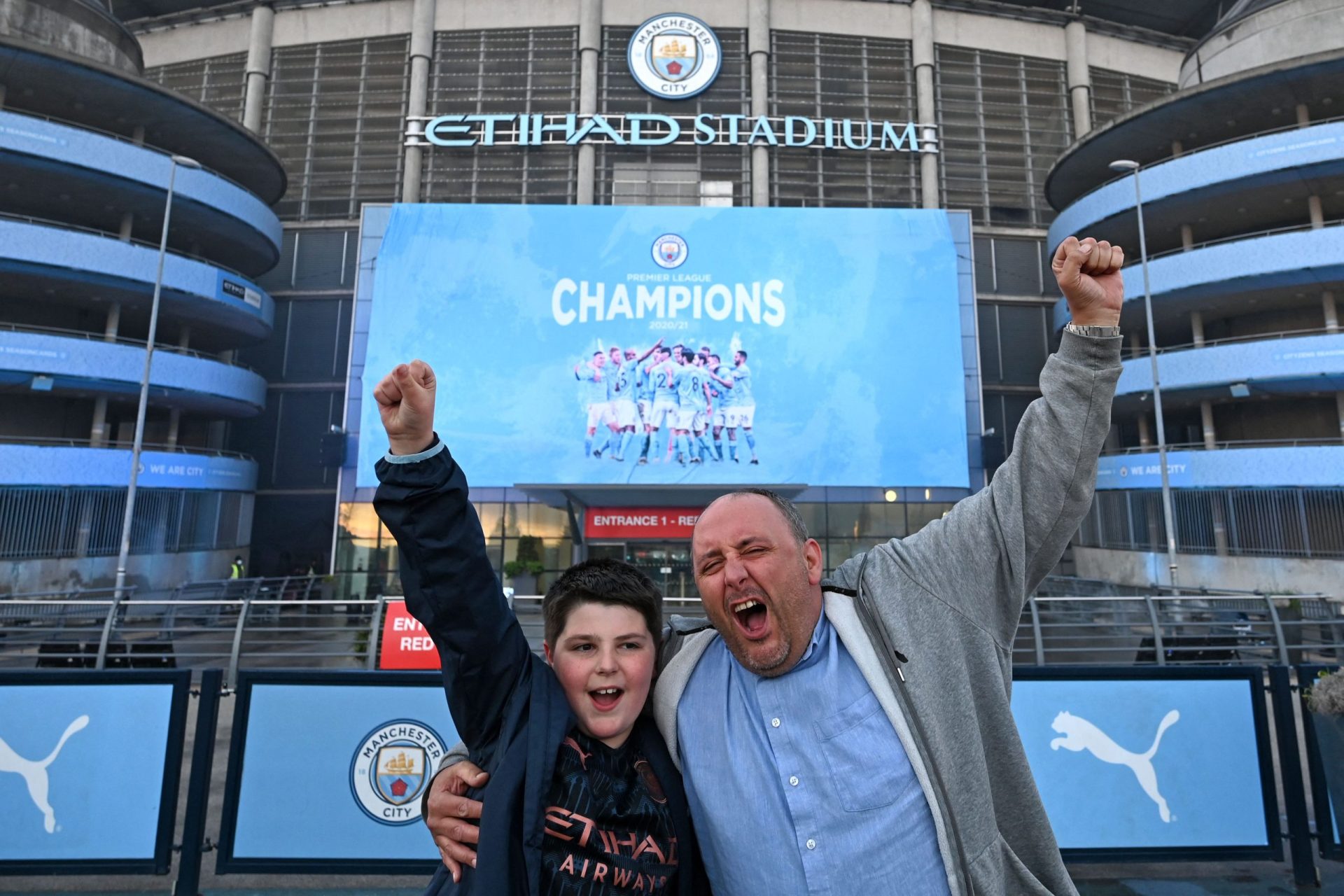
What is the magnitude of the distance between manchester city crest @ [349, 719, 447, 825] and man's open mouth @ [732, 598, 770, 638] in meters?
3.62

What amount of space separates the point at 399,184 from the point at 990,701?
3381cm

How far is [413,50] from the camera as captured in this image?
3059 centimetres

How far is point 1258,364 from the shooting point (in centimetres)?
2312

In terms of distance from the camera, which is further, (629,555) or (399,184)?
(399,184)

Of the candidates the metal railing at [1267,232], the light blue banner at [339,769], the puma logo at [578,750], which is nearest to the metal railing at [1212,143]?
the metal railing at [1267,232]

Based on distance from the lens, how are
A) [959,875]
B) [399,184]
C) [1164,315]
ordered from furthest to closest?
[399,184]
[1164,315]
[959,875]

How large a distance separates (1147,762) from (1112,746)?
0.24 metres

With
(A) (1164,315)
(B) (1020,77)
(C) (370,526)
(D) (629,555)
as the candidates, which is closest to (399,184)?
(C) (370,526)

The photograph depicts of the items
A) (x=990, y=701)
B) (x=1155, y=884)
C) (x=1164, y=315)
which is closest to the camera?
(x=990, y=701)

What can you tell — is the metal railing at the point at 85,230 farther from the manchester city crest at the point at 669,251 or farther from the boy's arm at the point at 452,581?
the boy's arm at the point at 452,581

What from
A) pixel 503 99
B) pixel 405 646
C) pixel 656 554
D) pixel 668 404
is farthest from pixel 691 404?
pixel 503 99

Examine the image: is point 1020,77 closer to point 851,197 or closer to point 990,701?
point 851,197

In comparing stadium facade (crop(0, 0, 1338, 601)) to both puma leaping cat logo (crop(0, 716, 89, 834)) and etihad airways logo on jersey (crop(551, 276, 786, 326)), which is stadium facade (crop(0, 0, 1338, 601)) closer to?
etihad airways logo on jersey (crop(551, 276, 786, 326))

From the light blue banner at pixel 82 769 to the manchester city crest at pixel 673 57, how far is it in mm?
31052
